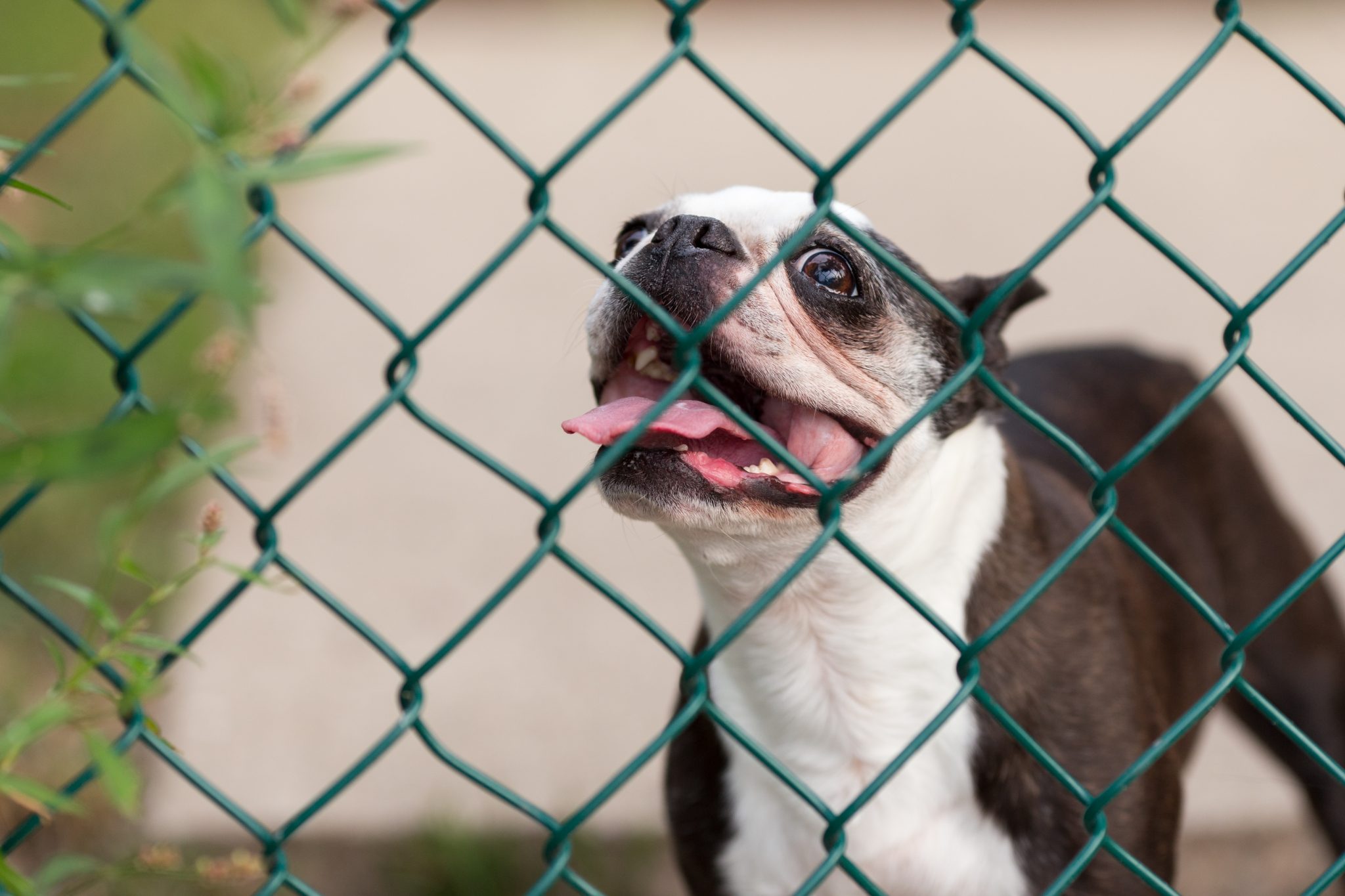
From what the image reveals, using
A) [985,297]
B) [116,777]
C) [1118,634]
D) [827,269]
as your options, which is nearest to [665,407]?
[116,777]

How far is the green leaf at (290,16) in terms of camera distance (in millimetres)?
1001

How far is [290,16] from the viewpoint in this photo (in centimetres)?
101

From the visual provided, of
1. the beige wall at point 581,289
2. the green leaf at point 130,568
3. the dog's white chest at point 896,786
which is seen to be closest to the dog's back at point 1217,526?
the beige wall at point 581,289

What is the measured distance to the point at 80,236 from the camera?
4930 mm

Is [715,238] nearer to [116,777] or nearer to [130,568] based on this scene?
[130,568]

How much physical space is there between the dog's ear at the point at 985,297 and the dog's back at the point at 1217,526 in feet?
1.59

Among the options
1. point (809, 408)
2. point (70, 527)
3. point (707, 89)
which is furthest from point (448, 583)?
point (707, 89)

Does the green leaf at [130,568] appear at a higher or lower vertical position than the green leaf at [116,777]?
higher

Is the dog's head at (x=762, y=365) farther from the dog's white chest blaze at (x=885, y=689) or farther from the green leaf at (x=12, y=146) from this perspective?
the green leaf at (x=12, y=146)

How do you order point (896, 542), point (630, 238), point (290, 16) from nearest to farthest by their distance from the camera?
point (290, 16) → point (896, 542) → point (630, 238)

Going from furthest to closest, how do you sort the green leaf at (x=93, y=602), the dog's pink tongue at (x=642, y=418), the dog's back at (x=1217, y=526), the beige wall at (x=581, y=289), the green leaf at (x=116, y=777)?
1. the beige wall at (x=581, y=289)
2. the dog's back at (x=1217, y=526)
3. the dog's pink tongue at (x=642, y=418)
4. the green leaf at (x=93, y=602)
5. the green leaf at (x=116, y=777)

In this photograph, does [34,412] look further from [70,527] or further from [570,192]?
[570,192]

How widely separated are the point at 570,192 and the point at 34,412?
261 cm

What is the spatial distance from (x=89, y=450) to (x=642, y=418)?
33.8 inches
